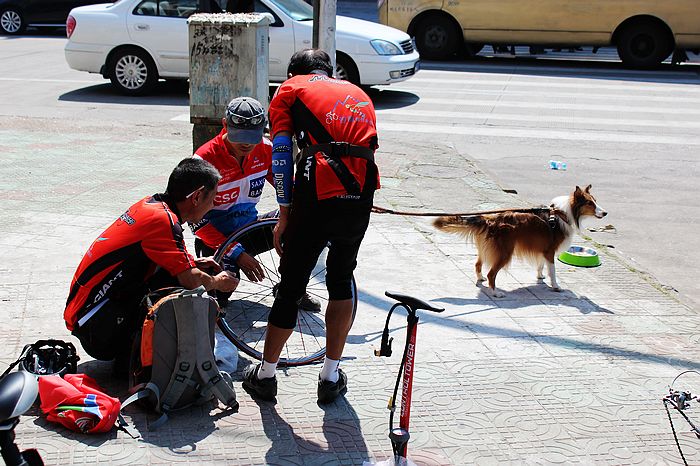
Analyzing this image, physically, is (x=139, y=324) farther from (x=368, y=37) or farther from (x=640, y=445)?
(x=368, y=37)

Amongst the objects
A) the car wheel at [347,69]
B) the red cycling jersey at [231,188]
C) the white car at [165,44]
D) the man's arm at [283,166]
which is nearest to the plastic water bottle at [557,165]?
the white car at [165,44]

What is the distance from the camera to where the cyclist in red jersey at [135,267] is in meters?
4.29

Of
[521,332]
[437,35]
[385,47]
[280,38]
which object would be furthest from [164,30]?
[521,332]

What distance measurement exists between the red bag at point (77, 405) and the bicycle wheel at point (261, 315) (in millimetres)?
1001

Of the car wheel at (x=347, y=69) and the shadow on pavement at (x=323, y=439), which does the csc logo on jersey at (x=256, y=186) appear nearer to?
the shadow on pavement at (x=323, y=439)

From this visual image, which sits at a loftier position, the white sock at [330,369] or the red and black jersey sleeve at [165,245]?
the red and black jersey sleeve at [165,245]

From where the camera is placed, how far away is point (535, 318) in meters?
5.88

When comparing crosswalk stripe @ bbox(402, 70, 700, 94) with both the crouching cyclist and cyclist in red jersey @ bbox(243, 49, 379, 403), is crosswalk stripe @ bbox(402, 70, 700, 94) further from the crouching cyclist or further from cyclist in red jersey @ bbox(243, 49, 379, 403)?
cyclist in red jersey @ bbox(243, 49, 379, 403)

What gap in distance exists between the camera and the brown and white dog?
20.8 feet

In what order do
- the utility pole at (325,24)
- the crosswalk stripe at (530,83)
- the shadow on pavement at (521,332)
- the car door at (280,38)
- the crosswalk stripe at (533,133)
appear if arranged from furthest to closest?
the crosswalk stripe at (530,83) → the car door at (280,38) → the crosswalk stripe at (533,133) → the utility pole at (325,24) → the shadow on pavement at (521,332)

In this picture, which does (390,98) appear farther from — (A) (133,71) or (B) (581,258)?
(B) (581,258)

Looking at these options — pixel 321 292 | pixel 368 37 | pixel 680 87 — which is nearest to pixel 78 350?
pixel 321 292

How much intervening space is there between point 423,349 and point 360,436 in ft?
3.72

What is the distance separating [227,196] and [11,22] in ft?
62.9
